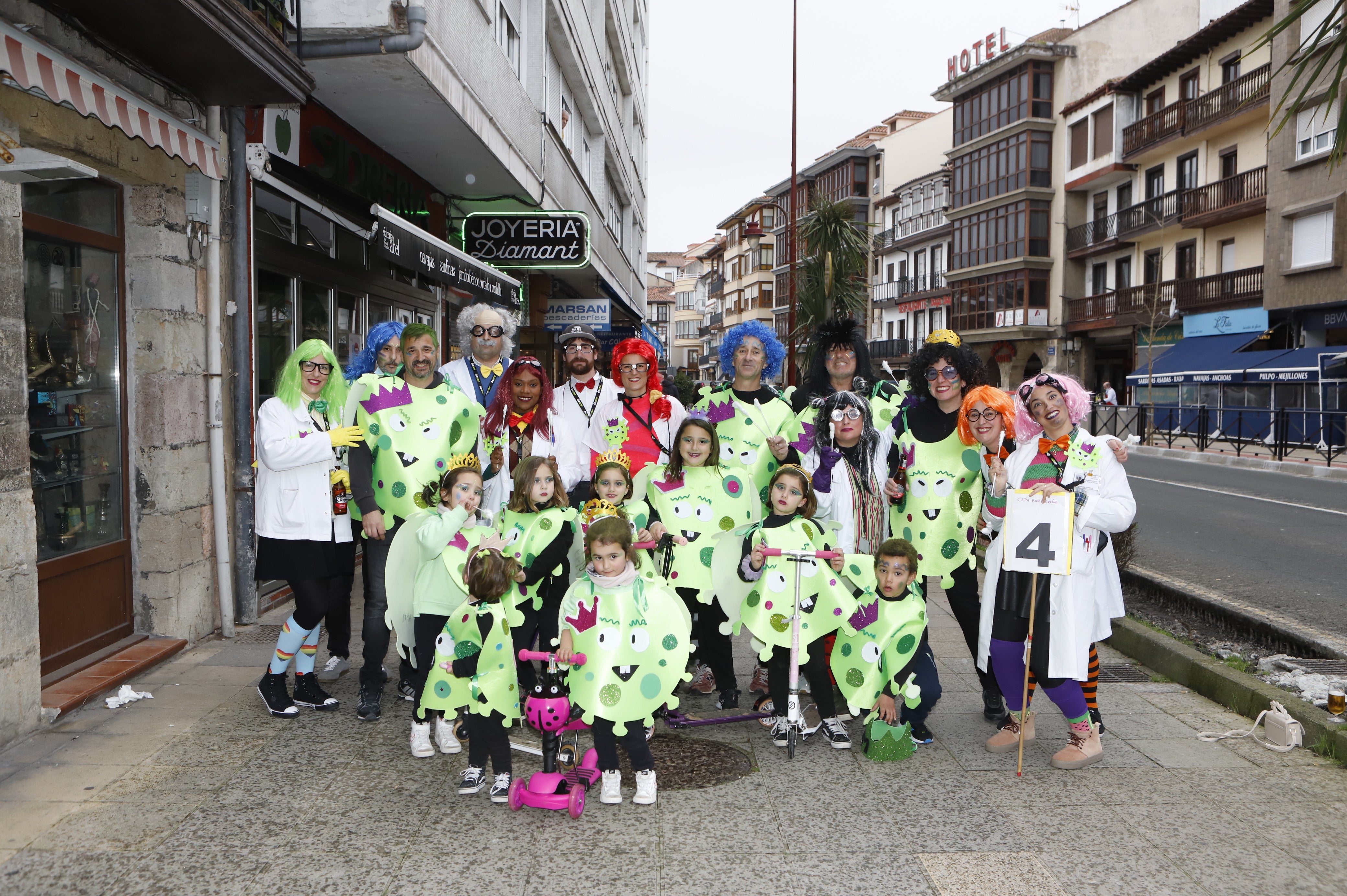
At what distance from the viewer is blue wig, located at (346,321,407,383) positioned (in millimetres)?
5164

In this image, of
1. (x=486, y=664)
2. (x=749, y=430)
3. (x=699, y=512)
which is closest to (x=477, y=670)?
(x=486, y=664)

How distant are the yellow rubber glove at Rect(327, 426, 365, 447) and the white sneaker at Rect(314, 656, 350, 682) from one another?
1454mm

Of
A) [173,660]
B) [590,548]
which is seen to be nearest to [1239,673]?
[590,548]

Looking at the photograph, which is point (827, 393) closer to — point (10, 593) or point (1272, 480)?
point (10, 593)

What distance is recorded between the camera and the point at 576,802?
12.0 feet

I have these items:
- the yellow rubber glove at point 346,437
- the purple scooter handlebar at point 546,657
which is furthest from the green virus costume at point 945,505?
the yellow rubber glove at point 346,437

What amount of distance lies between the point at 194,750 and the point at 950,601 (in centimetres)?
377

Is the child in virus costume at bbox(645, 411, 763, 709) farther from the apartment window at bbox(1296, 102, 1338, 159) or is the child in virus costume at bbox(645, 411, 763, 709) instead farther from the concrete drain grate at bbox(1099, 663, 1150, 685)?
the apartment window at bbox(1296, 102, 1338, 159)

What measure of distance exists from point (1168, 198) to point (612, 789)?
3438 cm

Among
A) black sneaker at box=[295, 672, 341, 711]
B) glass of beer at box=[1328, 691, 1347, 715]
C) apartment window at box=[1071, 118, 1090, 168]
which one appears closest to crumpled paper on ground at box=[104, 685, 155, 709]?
black sneaker at box=[295, 672, 341, 711]

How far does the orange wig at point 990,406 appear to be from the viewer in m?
4.61

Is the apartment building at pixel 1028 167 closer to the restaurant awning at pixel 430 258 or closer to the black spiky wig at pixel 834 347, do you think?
the restaurant awning at pixel 430 258

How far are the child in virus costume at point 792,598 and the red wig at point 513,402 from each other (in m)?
1.28

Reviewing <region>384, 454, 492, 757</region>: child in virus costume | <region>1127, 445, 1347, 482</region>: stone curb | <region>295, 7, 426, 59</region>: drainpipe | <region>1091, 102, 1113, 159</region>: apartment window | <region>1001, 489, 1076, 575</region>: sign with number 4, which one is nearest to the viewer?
<region>1001, 489, 1076, 575</region>: sign with number 4
